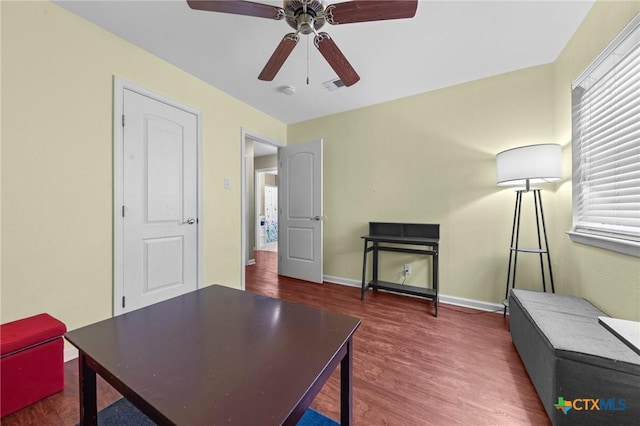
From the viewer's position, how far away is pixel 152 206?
88.4 inches

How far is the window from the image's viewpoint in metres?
1.37

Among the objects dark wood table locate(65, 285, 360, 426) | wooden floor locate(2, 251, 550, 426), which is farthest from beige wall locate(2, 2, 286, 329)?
dark wood table locate(65, 285, 360, 426)

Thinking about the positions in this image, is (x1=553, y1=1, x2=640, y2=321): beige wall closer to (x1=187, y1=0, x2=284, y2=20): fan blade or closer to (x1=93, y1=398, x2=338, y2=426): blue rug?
(x1=93, y1=398, x2=338, y2=426): blue rug

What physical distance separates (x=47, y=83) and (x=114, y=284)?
153 cm

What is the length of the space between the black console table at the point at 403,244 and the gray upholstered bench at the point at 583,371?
108cm

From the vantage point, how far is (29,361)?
1317 millimetres

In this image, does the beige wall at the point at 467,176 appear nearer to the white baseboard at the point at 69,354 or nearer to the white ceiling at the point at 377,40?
the white ceiling at the point at 377,40

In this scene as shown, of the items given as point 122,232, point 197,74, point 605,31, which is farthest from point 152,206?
point 605,31

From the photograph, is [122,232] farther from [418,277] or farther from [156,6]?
[418,277]

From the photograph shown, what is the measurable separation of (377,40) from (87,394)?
2.72 m

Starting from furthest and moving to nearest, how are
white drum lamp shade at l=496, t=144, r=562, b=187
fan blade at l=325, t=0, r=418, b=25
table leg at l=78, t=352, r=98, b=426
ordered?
white drum lamp shade at l=496, t=144, r=562, b=187 → fan blade at l=325, t=0, r=418, b=25 → table leg at l=78, t=352, r=98, b=426

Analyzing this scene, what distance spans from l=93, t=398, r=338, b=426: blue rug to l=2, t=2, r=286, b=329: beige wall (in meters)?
0.87

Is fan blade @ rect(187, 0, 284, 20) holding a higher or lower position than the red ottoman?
higher

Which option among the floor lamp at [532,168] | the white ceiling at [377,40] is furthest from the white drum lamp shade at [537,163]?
the white ceiling at [377,40]
